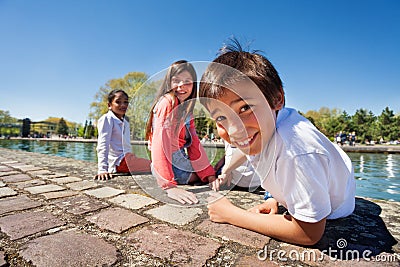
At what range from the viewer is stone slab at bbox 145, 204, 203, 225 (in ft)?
3.77

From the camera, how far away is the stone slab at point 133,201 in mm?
1372

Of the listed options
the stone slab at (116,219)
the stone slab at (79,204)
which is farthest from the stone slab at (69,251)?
the stone slab at (79,204)

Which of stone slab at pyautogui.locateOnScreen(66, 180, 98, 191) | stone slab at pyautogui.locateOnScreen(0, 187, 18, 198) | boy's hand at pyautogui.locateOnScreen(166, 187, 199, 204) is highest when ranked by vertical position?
boy's hand at pyautogui.locateOnScreen(166, 187, 199, 204)

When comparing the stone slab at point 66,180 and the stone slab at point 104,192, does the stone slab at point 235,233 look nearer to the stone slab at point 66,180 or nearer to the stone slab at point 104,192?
the stone slab at point 104,192

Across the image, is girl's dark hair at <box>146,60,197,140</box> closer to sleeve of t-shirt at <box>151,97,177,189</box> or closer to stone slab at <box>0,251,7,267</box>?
sleeve of t-shirt at <box>151,97,177,189</box>

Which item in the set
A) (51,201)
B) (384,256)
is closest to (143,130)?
(51,201)

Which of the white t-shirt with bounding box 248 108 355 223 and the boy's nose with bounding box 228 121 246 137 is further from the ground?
the boy's nose with bounding box 228 121 246 137

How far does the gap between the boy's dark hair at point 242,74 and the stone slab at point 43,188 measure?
147cm

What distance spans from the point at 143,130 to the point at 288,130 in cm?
93

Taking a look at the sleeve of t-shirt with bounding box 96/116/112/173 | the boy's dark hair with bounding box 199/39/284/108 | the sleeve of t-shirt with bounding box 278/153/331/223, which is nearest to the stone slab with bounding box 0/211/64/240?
the boy's dark hair with bounding box 199/39/284/108

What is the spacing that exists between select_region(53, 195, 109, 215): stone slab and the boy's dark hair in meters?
0.94

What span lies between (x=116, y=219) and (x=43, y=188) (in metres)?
0.99

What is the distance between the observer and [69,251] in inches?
32.9

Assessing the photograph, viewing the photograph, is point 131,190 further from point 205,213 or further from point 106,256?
point 106,256
